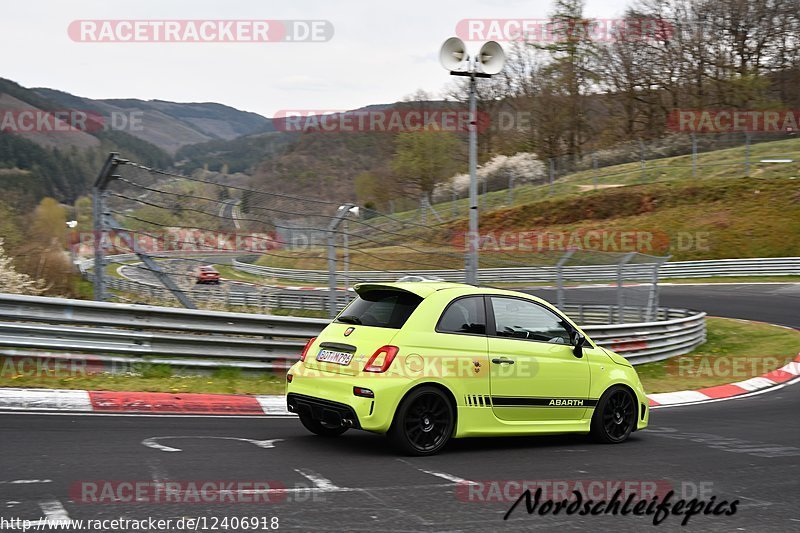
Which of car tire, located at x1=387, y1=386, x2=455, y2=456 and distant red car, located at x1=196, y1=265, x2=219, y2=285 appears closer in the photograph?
A: car tire, located at x1=387, y1=386, x2=455, y2=456

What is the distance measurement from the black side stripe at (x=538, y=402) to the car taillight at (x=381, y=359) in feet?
4.01

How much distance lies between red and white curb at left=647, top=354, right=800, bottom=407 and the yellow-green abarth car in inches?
185

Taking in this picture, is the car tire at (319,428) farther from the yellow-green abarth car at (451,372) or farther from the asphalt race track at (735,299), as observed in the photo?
the asphalt race track at (735,299)

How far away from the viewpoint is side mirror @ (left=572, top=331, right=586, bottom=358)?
8719mm

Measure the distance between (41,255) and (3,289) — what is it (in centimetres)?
313

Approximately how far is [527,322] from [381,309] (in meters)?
1.54

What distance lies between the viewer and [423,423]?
7.62 meters

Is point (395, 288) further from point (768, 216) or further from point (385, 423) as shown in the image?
point (768, 216)

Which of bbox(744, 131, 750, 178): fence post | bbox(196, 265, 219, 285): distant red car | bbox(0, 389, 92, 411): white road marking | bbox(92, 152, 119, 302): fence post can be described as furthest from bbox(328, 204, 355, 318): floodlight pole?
bbox(744, 131, 750, 178): fence post

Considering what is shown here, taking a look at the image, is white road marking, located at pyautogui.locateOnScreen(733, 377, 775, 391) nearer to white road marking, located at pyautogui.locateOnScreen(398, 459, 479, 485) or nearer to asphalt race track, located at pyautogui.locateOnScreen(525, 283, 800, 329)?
asphalt race track, located at pyautogui.locateOnScreen(525, 283, 800, 329)

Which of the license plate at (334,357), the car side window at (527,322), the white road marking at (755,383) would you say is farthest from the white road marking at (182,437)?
the white road marking at (755,383)

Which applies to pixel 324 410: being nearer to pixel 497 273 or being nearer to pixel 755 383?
pixel 755 383

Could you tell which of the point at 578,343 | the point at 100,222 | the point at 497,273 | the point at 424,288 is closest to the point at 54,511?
the point at 424,288

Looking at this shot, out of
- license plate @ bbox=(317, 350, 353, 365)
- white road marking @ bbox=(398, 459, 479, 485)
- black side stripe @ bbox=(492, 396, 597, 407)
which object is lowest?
white road marking @ bbox=(398, 459, 479, 485)
